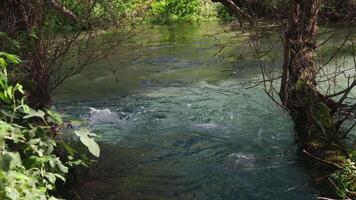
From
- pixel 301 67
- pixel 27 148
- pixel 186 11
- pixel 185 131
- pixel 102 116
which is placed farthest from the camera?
pixel 186 11

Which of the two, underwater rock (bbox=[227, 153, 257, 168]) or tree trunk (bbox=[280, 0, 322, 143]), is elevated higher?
tree trunk (bbox=[280, 0, 322, 143])

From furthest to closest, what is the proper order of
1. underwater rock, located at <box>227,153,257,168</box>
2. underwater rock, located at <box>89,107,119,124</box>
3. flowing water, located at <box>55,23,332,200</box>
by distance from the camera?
underwater rock, located at <box>89,107,119,124</box>
underwater rock, located at <box>227,153,257,168</box>
flowing water, located at <box>55,23,332,200</box>

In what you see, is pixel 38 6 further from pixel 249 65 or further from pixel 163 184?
pixel 249 65

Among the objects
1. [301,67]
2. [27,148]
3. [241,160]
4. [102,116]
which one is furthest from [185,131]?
[27,148]

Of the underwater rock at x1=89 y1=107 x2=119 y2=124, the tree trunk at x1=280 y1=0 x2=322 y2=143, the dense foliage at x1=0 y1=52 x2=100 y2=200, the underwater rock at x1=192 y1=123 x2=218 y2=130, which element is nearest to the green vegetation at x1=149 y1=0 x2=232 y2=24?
the underwater rock at x1=89 y1=107 x2=119 y2=124

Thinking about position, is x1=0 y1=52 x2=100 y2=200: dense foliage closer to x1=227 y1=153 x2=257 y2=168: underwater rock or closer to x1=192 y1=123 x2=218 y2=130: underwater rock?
x1=227 y1=153 x2=257 y2=168: underwater rock

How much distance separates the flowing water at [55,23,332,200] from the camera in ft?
15.9

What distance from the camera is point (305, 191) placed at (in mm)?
4578

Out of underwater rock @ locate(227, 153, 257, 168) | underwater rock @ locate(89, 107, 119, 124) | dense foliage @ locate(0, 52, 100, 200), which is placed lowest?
underwater rock @ locate(89, 107, 119, 124)

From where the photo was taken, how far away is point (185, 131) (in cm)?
656

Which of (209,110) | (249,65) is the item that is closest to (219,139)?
(209,110)

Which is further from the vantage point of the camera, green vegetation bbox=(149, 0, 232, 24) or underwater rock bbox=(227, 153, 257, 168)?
green vegetation bbox=(149, 0, 232, 24)

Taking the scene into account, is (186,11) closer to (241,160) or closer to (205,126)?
(205,126)

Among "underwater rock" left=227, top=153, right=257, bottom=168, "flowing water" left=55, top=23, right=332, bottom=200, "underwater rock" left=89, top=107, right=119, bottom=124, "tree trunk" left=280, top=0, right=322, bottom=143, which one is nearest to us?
"flowing water" left=55, top=23, right=332, bottom=200
